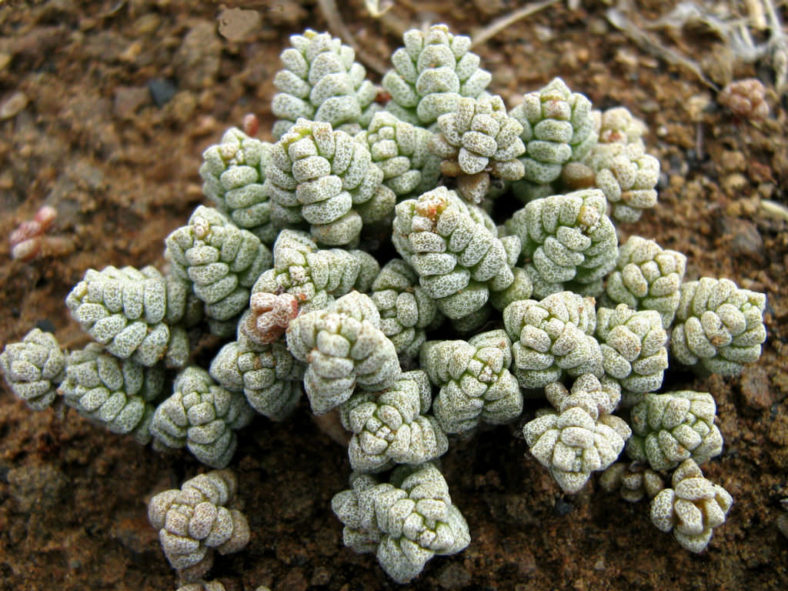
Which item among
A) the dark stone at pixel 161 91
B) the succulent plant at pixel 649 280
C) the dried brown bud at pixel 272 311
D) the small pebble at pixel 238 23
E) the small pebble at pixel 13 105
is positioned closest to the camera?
the dried brown bud at pixel 272 311

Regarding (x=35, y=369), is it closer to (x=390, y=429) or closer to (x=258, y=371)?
(x=258, y=371)

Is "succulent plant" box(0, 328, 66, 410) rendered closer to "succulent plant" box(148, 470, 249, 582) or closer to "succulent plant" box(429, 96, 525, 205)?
"succulent plant" box(148, 470, 249, 582)

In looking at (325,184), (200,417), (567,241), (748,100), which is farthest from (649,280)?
(200,417)

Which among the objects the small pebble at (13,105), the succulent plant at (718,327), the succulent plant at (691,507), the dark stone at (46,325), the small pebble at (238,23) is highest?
the small pebble at (238,23)

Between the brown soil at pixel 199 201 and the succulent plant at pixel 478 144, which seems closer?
the succulent plant at pixel 478 144

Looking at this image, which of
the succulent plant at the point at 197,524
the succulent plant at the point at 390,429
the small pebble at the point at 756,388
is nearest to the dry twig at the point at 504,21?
the small pebble at the point at 756,388

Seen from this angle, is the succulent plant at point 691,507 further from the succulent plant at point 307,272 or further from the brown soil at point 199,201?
the succulent plant at point 307,272

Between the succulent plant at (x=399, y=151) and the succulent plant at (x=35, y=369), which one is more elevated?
the succulent plant at (x=399, y=151)

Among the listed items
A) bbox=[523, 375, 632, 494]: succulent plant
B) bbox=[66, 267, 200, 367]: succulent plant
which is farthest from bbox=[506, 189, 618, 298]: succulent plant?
bbox=[66, 267, 200, 367]: succulent plant
